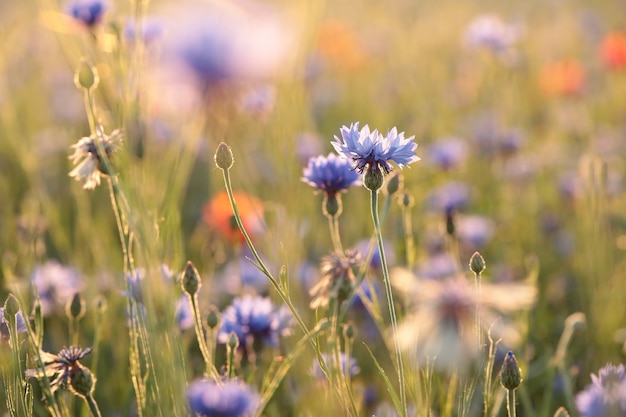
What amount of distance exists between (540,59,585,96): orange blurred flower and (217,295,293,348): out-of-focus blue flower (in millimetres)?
2161

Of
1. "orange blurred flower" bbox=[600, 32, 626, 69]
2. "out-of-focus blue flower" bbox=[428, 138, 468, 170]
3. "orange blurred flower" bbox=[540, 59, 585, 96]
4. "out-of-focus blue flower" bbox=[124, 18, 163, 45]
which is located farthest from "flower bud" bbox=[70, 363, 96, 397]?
"orange blurred flower" bbox=[600, 32, 626, 69]

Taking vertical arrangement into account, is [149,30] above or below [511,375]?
above

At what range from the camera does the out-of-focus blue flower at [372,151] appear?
90 centimetres

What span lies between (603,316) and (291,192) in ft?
2.77

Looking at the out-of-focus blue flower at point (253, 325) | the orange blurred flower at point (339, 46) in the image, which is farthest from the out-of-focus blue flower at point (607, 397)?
the orange blurred flower at point (339, 46)

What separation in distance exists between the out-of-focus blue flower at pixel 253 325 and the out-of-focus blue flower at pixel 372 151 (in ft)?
1.27

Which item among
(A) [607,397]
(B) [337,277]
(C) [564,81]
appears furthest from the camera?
(C) [564,81]

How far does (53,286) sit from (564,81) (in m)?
2.31

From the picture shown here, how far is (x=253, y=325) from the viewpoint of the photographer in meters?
1.18

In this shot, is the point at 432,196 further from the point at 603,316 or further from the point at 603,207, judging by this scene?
the point at 603,316

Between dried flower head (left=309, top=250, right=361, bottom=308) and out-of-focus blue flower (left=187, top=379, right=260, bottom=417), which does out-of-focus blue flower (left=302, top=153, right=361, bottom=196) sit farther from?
out-of-focus blue flower (left=187, top=379, right=260, bottom=417)

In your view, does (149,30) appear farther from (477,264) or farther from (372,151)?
(477,264)

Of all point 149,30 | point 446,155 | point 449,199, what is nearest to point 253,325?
point 149,30

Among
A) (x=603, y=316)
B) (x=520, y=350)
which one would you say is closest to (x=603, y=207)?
(x=603, y=316)
